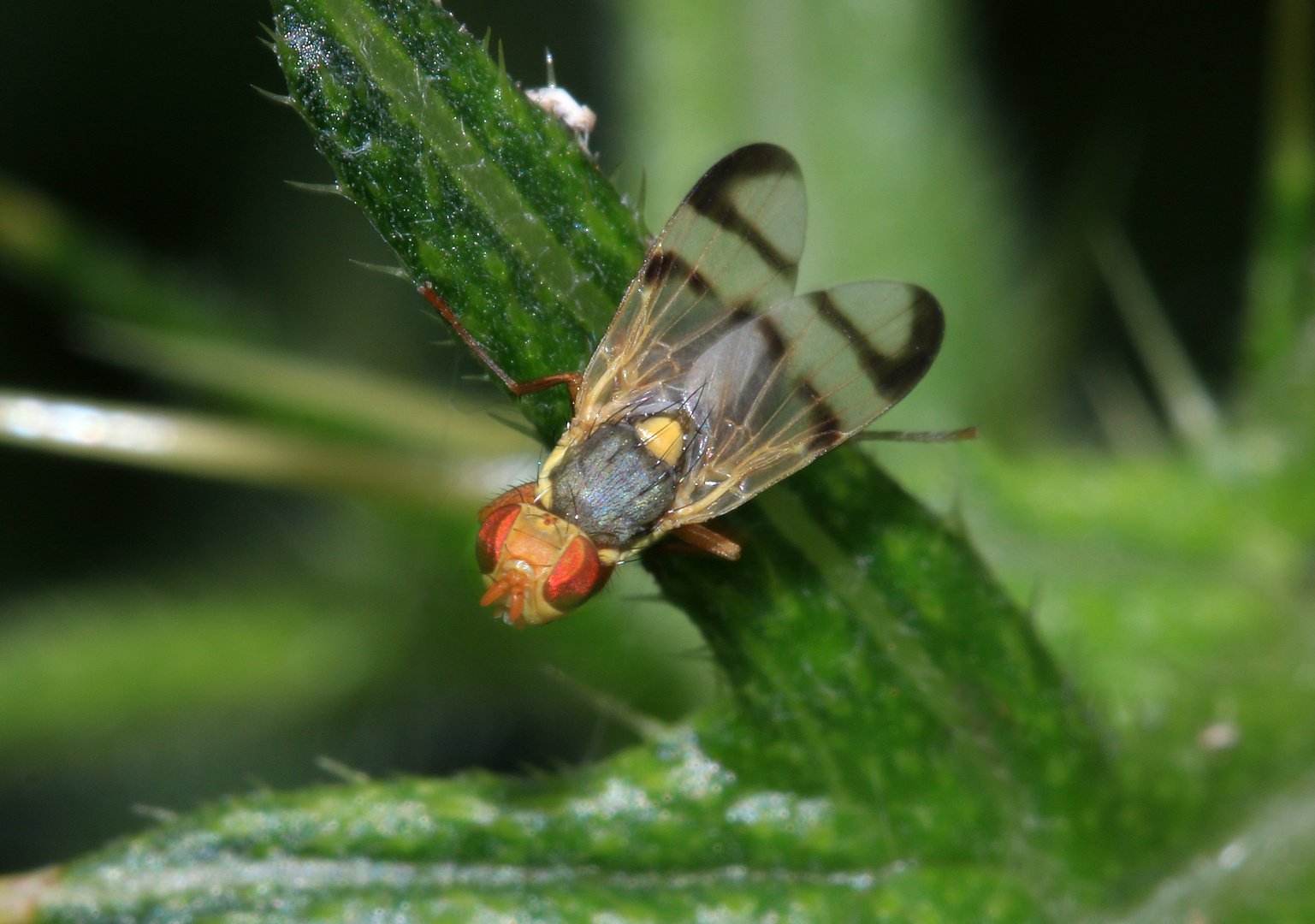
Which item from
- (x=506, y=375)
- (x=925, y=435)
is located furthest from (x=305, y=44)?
(x=925, y=435)

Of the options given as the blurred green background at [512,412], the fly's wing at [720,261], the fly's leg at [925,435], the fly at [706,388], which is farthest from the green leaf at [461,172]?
the blurred green background at [512,412]

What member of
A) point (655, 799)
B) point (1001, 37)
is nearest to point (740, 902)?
point (655, 799)

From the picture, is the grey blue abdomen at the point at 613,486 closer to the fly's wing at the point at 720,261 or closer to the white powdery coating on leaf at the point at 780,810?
the fly's wing at the point at 720,261

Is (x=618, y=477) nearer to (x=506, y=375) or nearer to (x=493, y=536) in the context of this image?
(x=493, y=536)

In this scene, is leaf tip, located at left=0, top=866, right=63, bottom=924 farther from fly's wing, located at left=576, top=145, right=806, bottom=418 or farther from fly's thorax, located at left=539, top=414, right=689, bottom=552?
fly's wing, located at left=576, top=145, right=806, bottom=418

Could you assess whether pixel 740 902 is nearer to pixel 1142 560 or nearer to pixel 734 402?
pixel 734 402
